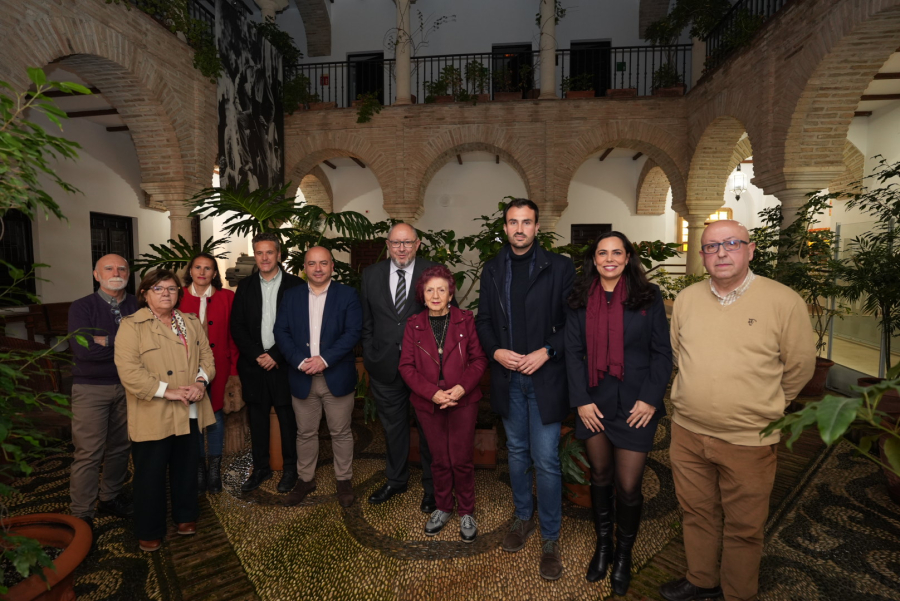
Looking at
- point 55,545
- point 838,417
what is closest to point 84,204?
point 55,545

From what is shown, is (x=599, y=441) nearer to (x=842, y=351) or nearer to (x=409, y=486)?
(x=409, y=486)

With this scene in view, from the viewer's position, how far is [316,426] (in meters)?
3.22

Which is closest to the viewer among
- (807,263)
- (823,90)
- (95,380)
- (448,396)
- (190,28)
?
(448,396)

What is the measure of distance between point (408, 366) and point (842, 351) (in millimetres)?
6483

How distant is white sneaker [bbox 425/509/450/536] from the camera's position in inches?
111

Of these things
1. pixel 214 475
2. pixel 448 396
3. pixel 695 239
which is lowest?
pixel 214 475

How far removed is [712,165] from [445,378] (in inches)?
313

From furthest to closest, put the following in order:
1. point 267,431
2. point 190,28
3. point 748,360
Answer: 1. point 190,28
2. point 267,431
3. point 748,360

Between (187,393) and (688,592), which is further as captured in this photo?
(187,393)

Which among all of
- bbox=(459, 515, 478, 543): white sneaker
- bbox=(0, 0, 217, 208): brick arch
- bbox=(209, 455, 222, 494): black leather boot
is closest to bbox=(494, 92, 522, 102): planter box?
bbox=(0, 0, 217, 208): brick arch

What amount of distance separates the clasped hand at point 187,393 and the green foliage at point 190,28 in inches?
227

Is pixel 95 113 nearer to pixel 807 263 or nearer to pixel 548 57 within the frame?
pixel 548 57

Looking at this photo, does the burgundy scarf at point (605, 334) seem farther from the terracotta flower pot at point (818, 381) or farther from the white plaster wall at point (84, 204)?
the white plaster wall at point (84, 204)

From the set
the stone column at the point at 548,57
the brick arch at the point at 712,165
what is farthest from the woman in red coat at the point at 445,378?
the stone column at the point at 548,57
